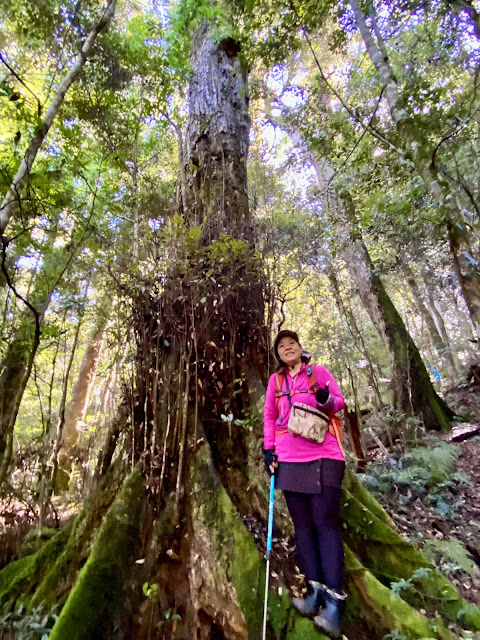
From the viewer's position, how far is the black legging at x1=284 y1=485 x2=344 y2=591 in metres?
2.52

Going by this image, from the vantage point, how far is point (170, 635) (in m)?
2.41

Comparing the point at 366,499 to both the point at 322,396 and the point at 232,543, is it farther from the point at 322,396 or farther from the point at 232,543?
the point at 232,543

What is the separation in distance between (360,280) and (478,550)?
6319 mm

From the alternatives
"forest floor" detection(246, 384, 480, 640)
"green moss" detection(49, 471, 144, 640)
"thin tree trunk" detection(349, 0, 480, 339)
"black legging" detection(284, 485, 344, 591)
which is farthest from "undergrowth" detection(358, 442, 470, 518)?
"green moss" detection(49, 471, 144, 640)

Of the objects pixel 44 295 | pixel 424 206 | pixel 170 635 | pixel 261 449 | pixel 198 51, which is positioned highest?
pixel 198 51

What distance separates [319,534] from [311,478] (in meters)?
0.39

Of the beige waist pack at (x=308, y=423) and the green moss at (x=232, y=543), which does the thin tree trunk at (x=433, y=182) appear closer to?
the beige waist pack at (x=308, y=423)

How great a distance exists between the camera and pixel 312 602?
247 centimetres

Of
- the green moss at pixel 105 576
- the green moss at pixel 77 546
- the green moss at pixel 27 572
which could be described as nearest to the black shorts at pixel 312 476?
the green moss at pixel 105 576

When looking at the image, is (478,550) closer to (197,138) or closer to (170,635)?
(170,635)

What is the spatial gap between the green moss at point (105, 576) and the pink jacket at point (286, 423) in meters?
1.21

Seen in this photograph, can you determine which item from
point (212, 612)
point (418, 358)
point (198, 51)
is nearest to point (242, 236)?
point (212, 612)

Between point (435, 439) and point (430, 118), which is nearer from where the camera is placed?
point (430, 118)

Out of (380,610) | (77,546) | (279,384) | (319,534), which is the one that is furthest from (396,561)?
(77,546)
